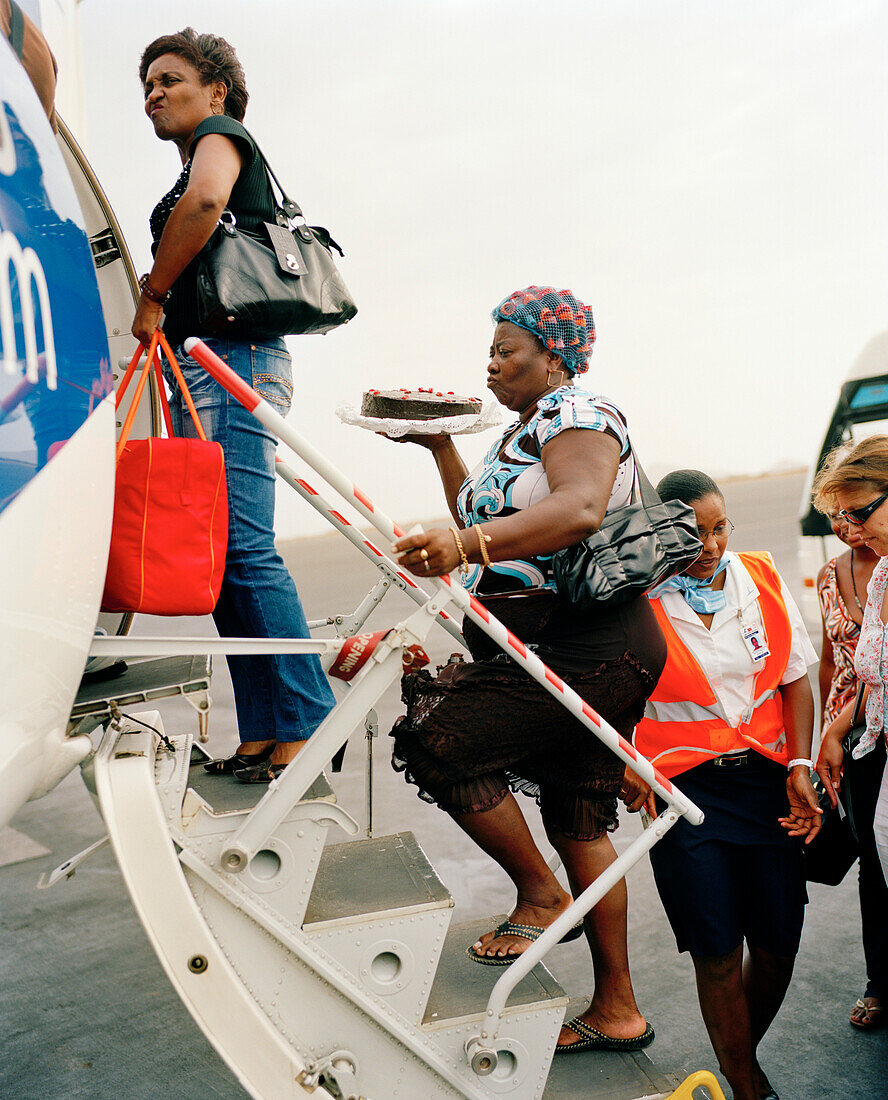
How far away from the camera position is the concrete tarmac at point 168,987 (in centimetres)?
289

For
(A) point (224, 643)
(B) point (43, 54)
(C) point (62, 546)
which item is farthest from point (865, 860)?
(B) point (43, 54)

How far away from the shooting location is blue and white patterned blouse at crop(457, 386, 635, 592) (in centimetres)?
209

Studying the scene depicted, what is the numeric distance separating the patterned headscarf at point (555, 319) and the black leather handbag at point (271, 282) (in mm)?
474

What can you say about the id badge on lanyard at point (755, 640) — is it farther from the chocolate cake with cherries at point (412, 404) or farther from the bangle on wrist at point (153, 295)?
the bangle on wrist at point (153, 295)

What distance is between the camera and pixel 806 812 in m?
2.44

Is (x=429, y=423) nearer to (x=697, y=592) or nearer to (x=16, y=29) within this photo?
(x=697, y=592)

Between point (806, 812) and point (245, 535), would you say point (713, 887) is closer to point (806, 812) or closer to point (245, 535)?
point (806, 812)

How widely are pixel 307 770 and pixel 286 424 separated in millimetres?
680

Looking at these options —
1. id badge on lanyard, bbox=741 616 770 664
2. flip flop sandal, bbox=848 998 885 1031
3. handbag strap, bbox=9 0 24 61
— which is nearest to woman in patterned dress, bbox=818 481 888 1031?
flip flop sandal, bbox=848 998 885 1031

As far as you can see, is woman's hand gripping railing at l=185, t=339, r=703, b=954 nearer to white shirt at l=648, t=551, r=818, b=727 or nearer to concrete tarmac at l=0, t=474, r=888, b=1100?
white shirt at l=648, t=551, r=818, b=727

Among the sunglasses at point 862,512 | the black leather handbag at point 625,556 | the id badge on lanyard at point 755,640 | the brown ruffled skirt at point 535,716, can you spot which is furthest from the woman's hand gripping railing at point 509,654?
the sunglasses at point 862,512

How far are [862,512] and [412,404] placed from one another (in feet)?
4.30

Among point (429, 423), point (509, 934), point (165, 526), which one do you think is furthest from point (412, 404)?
point (509, 934)

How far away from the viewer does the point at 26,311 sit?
52.9 inches
